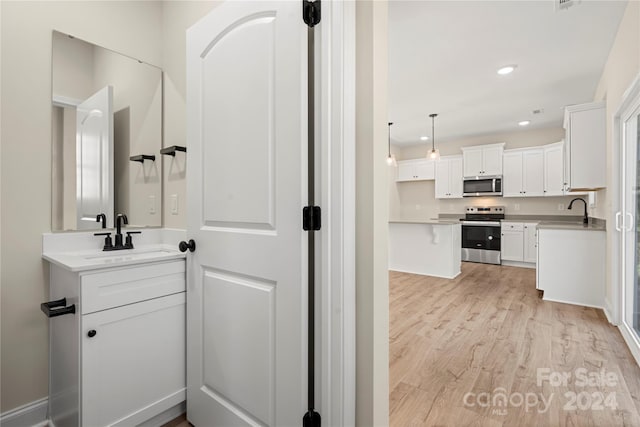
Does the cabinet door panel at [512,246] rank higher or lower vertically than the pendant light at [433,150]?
lower

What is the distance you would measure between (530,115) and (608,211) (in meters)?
2.62

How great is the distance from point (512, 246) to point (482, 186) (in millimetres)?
1332

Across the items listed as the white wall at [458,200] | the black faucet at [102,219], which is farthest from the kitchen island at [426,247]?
the black faucet at [102,219]

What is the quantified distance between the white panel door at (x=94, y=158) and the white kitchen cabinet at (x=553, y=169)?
6.66 meters

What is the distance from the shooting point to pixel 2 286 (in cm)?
146

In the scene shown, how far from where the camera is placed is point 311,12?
1093 millimetres

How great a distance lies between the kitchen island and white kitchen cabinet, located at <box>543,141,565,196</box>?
203 centimetres

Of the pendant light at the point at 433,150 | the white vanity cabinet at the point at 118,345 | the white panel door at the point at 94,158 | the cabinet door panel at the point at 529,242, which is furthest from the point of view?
the cabinet door panel at the point at 529,242

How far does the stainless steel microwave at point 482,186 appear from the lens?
19.9 ft

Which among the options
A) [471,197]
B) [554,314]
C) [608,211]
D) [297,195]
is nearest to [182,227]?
[297,195]

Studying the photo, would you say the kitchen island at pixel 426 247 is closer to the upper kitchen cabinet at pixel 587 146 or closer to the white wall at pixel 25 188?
the upper kitchen cabinet at pixel 587 146

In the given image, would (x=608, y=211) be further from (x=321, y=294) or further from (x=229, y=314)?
(x=229, y=314)

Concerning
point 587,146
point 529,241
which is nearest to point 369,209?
point 587,146

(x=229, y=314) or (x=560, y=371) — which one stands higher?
(x=229, y=314)
